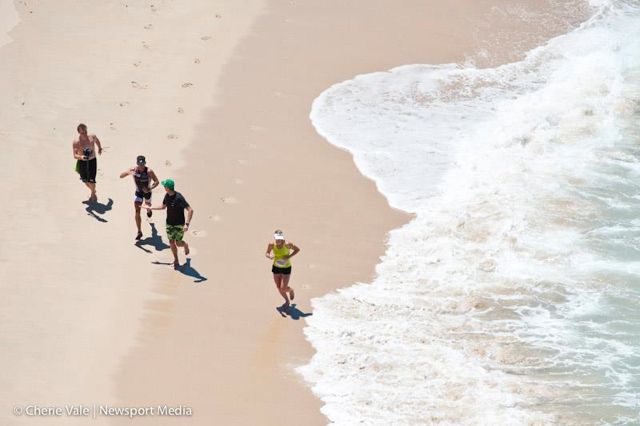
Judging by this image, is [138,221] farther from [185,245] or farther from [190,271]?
[190,271]

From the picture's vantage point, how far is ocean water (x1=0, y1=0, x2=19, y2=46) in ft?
71.3

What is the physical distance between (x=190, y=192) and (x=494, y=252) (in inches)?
206

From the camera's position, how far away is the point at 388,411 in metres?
11.9

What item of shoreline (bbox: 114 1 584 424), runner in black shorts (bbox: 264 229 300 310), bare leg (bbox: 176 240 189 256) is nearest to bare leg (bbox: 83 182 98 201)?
shoreline (bbox: 114 1 584 424)

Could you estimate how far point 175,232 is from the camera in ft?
46.1

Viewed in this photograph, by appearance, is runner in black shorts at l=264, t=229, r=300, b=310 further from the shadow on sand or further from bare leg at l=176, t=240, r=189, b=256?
bare leg at l=176, t=240, r=189, b=256

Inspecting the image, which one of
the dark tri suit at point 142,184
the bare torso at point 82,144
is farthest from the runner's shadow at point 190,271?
the bare torso at point 82,144

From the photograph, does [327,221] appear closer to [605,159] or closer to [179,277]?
[179,277]

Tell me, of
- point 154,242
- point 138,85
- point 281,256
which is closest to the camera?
point 281,256

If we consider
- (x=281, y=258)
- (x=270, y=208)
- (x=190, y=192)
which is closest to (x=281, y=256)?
(x=281, y=258)

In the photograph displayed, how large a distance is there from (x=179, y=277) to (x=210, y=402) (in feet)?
9.12

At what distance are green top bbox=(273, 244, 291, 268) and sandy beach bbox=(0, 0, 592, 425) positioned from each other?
0.81 meters

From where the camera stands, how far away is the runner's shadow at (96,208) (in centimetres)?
1553

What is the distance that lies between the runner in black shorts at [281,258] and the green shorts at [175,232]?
1.47 metres
